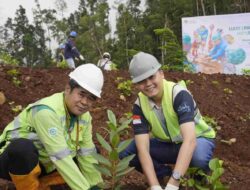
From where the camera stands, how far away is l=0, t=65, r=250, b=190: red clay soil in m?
4.68

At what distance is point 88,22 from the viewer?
37.7 metres

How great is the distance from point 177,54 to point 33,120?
17.8 feet

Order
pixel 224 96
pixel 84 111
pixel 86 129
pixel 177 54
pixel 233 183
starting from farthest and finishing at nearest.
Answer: pixel 177 54 → pixel 224 96 → pixel 233 183 → pixel 86 129 → pixel 84 111

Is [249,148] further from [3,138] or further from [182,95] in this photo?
[3,138]

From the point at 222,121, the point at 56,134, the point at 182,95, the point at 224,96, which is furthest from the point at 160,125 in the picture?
the point at 224,96

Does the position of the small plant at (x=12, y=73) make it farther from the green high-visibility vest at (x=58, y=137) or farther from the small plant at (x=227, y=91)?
the small plant at (x=227, y=91)

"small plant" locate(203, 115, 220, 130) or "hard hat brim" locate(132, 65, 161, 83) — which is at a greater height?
"hard hat brim" locate(132, 65, 161, 83)

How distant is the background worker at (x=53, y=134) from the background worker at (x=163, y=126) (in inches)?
12.3

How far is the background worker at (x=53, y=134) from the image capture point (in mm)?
2469

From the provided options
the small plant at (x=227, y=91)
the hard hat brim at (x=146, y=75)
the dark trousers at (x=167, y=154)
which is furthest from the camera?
the small plant at (x=227, y=91)

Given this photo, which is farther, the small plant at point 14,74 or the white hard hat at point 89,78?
the small plant at point 14,74

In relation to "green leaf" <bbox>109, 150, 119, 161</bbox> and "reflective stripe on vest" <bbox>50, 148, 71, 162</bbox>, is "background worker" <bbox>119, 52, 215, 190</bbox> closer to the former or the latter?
"reflective stripe on vest" <bbox>50, 148, 71, 162</bbox>

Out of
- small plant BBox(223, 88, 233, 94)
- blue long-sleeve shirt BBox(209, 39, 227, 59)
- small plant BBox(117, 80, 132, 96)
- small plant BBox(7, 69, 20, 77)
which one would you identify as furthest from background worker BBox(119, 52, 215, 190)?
blue long-sleeve shirt BBox(209, 39, 227, 59)

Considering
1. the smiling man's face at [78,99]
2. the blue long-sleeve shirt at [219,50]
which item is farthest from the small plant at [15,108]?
the blue long-sleeve shirt at [219,50]
